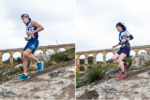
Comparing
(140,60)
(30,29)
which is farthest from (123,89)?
(30,29)

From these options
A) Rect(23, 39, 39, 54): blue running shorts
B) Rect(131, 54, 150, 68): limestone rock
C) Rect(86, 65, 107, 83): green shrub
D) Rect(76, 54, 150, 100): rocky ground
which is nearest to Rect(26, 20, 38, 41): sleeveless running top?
Rect(23, 39, 39, 54): blue running shorts

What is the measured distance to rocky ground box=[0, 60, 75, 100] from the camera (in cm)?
412

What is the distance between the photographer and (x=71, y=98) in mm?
4191

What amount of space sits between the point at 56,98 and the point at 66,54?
180 centimetres

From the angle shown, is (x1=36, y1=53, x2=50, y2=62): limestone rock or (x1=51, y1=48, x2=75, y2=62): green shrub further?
(x1=51, y1=48, x2=75, y2=62): green shrub

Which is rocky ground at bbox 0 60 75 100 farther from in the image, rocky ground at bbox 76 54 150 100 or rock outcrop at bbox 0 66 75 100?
rocky ground at bbox 76 54 150 100

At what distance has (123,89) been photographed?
445 centimetres

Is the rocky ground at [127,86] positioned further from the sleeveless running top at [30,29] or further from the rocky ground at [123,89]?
the sleeveless running top at [30,29]

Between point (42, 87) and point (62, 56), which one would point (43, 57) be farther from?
point (42, 87)

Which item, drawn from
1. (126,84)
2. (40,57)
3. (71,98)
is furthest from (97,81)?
(40,57)

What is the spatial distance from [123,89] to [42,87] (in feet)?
6.89

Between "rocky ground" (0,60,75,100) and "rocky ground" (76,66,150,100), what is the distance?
1.87 feet

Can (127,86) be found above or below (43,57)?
below

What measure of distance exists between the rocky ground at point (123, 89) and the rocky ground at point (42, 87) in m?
0.57
